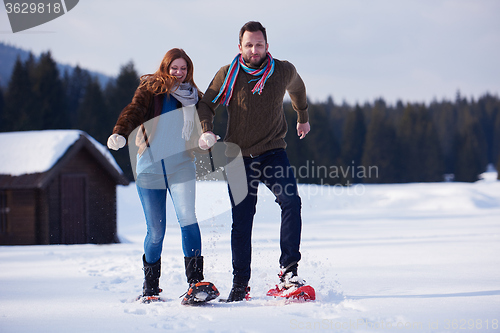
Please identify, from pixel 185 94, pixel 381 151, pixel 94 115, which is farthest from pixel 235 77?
pixel 381 151

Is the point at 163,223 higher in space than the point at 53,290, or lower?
higher

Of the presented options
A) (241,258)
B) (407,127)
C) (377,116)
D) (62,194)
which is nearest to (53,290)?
(241,258)

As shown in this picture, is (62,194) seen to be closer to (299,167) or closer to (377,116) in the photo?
(299,167)

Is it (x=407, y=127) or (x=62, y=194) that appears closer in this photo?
(x=62, y=194)

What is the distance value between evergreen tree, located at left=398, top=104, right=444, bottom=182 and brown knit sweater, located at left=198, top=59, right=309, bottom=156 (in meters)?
49.0

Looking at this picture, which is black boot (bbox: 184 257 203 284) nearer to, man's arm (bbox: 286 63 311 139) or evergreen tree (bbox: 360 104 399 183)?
man's arm (bbox: 286 63 311 139)

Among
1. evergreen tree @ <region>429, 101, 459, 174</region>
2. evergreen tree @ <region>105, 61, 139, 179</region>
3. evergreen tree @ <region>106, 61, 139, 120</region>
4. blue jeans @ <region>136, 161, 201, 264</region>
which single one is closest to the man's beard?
blue jeans @ <region>136, 161, 201, 264</region>

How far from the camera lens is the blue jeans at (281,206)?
3.37 metres

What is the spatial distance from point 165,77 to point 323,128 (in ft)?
147

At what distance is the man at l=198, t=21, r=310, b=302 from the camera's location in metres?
3.40

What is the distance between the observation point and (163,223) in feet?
11.3

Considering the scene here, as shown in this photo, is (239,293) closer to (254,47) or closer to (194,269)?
(194,269)

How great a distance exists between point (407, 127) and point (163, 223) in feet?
171

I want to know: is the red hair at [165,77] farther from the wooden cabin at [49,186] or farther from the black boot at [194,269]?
the wooden cabin at [49,186]
